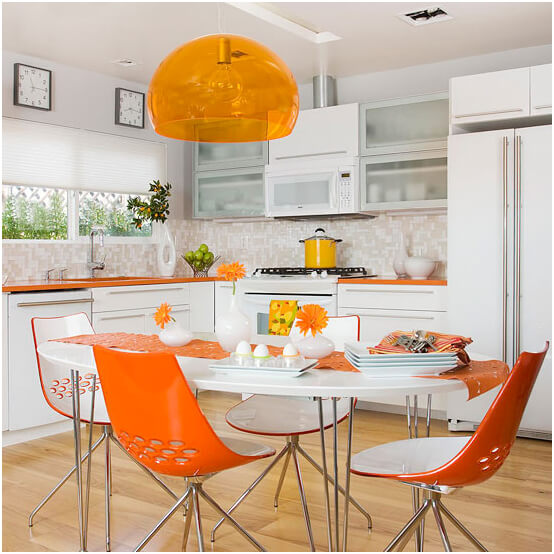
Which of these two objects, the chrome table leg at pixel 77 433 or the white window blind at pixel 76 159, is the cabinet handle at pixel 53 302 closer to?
the white window blind at pixel 76 159

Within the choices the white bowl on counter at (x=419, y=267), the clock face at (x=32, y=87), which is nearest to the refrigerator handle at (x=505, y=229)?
the white bowl on counter at (x=419, y=267)

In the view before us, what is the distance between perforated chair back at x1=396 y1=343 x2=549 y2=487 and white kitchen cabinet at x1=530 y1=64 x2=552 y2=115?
8.00 feet

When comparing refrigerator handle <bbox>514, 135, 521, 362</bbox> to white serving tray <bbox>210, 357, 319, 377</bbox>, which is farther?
refrigerator handle <bbox>514, 135, 521, 362</bbox>

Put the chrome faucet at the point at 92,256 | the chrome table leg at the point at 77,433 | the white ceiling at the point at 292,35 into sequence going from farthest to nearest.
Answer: the chrome faucet at the point at 92,256 → the white ceiling at the point at 292,35 → the chrome table leg at the point at 77,433

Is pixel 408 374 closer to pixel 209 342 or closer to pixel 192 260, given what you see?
pixel 209 342

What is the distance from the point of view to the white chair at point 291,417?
254 centimetres

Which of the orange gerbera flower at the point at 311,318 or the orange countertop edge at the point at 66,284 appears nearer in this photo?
the orange gerbera flower at the point at 311,318

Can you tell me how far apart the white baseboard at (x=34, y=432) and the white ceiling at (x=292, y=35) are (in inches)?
96.1

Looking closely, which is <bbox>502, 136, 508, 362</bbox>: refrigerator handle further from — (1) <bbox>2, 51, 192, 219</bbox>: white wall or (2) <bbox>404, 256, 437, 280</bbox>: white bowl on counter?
(1) <bbox>2, 51, 192, 219</bbox>: white wall

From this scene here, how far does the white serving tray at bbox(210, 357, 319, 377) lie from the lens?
2.01m

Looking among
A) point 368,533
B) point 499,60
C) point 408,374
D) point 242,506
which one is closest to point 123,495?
point 242,506

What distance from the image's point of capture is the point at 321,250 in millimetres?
5086

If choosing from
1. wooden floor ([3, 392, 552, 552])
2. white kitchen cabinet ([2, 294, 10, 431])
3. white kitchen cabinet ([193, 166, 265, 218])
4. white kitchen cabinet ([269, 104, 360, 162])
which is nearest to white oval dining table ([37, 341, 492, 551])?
wooden floor ([3, 392, 552, 552])

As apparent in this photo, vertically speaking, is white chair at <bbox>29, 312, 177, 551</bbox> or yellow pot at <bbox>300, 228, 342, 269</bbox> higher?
yellow pot at <bbox>300, 228, 342, 269</bbox>
